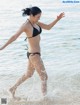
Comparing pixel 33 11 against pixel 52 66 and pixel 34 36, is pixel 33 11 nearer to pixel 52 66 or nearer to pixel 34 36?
pixel 34 36

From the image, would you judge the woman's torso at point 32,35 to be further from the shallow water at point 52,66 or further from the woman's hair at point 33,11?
the shallow water at point 52,66

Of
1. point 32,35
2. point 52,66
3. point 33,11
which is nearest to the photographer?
point 33,11

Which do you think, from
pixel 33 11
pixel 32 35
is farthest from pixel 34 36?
pixel 33 11

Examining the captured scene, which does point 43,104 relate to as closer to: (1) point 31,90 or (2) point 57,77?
(1) point 31,90

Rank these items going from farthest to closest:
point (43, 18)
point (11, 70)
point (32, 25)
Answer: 1. point (43, 18)
2. point (11, 70)
3. point (32, 25)

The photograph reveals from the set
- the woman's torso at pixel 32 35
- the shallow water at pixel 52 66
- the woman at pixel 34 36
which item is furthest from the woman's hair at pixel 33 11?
the shallow water at pixel 52 66

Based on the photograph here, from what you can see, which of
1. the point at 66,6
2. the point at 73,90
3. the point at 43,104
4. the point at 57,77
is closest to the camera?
the point at 43,104

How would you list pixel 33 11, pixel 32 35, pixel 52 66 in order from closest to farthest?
pixel 33 11 → pixel 32 35 → pixel 52 66

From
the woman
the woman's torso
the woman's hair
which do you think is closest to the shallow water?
the woman

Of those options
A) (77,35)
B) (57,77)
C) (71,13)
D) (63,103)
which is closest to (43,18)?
(71,13)

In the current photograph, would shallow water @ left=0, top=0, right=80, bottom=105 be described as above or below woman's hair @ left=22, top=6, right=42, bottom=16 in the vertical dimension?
below

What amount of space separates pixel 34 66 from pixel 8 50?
17.0 feet

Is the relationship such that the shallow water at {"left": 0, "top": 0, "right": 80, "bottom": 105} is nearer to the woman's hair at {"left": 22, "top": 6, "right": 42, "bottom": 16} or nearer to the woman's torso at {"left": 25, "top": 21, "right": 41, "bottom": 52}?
the woman's torso at {"left": 25, "top": 21, "right": 41, "bottom": 52}

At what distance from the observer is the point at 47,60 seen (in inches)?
411
